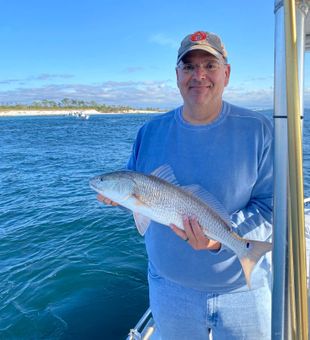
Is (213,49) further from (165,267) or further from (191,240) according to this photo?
(165,267)

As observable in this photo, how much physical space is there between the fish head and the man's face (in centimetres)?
76

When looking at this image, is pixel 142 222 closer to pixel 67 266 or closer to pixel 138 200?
pixel 138 200

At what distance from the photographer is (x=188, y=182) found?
243cm

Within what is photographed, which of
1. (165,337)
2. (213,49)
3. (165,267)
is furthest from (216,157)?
(165,337)

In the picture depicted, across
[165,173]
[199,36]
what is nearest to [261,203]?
[165,173]

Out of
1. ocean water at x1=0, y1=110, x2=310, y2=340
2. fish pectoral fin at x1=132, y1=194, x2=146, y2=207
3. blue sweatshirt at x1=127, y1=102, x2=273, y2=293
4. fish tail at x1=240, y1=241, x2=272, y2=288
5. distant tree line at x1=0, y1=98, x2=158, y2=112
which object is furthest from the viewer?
distant tree line at x1=0, y1=98, x2=158, y2=112

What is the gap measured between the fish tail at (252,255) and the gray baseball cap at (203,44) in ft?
4.57

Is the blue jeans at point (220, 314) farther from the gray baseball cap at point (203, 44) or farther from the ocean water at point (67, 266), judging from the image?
the ocean water at point (67, 266)

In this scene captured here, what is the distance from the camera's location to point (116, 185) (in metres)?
2.54

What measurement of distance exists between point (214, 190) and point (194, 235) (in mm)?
382

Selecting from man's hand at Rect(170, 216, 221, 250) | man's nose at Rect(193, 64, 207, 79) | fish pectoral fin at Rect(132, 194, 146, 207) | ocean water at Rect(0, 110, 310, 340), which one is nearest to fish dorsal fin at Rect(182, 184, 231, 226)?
man's hand at Rect(170, 216, 221, 250)

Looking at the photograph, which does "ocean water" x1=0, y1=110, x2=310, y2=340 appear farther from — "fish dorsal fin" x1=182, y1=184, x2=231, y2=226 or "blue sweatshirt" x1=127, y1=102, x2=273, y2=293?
"fish dorsal fin" x1=182, y1=184, x2=231, y2=226

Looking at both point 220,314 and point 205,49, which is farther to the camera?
point 220,314

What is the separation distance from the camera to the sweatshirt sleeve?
89.4 inches
